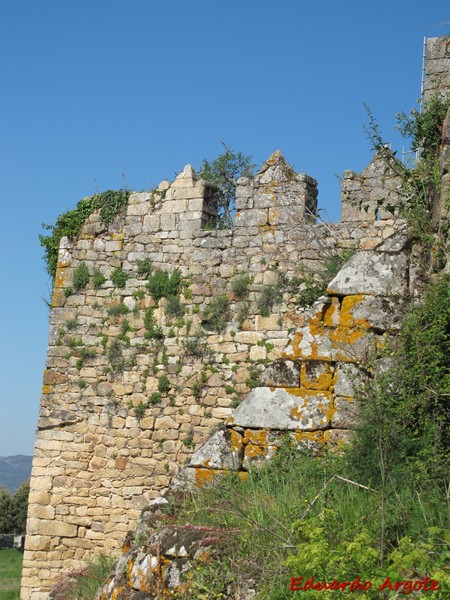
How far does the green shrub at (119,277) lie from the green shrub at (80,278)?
0.43 m

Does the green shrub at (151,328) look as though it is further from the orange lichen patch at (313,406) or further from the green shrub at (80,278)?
the orange lichen patch at (313,406)

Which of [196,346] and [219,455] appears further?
[196,346]

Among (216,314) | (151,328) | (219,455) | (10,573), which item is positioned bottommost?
(10,573)

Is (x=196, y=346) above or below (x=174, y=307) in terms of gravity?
below

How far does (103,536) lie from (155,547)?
7016 millimetres

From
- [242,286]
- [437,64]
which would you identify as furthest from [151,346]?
[437,64]

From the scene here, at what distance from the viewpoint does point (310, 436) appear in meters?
6.78

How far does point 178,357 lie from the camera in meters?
12.2

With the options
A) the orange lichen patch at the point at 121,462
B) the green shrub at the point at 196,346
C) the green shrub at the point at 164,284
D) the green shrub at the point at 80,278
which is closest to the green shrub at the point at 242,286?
the green shrub at the point at 196,346

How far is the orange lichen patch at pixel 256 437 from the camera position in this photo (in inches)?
270

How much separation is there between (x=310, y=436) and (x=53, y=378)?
6.91m

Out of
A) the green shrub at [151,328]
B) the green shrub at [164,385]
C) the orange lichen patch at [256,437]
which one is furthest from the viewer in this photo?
the green shrub at [151,328]

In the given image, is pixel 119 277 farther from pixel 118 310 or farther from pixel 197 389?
pixel 197 389

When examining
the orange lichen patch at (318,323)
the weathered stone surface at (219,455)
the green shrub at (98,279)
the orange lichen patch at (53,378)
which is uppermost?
the green shrub at (98,279)
